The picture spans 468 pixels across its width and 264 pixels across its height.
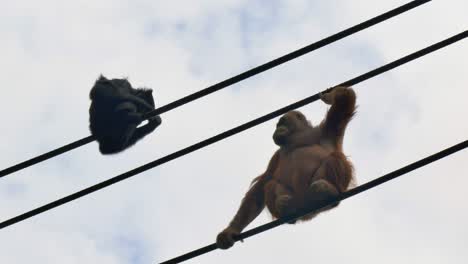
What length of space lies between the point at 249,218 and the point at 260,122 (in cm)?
161

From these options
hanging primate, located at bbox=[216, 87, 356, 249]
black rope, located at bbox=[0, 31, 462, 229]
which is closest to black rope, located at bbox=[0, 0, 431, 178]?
black rope, located at bbox=[0, 31, 462, 229]

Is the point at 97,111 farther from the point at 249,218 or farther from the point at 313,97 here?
the point at 313,97

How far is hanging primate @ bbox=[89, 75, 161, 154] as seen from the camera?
7641mm

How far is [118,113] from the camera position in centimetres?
764

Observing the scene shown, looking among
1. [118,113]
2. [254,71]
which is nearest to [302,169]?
[118,113]

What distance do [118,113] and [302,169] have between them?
4.83 ft

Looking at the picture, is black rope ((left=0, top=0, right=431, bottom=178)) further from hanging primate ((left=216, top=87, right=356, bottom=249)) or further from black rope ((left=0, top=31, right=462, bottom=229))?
hanging primate ((left=216, top=87, right=356, bottom=249))

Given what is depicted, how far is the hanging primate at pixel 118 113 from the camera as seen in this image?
301 inches

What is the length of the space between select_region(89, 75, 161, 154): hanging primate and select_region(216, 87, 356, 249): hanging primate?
976mm

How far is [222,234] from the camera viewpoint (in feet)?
23.2

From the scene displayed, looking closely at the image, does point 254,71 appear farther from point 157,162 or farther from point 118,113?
point 118,113


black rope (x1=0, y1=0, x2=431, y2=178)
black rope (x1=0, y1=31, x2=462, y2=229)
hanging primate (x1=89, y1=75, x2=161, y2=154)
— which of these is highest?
hanging primate (x1=89, y1=75, x2=161, y2=154)

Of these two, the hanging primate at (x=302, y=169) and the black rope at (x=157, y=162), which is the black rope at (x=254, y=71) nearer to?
the black rope at (x=157, y=162)

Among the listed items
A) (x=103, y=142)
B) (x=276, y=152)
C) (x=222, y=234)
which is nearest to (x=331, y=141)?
(x=276, y=152)
